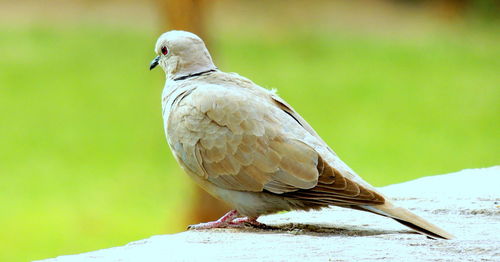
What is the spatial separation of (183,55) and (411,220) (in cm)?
149

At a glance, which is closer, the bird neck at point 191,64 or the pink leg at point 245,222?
the pink leg at point 245,222

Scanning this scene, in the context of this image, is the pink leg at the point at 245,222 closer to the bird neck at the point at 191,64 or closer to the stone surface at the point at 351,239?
the stone surface at the point at 351,239

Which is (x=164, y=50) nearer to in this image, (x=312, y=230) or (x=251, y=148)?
(x=251, y=148)

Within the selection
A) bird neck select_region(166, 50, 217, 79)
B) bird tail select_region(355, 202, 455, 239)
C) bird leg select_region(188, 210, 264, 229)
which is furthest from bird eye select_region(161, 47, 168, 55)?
bird tail select_region(355, 202, 455, 239)

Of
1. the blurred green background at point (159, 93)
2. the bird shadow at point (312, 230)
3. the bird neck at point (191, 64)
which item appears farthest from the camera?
the blurred green background at point (159, 93)

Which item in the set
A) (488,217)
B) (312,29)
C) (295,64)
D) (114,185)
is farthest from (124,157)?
(488,217)

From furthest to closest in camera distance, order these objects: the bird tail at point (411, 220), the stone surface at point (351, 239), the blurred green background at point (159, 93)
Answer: the blurred green background at point (159, 93)
the bird tail at point (411, 220)
the stone surface at point (351, 239)

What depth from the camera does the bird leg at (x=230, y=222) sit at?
475 cm

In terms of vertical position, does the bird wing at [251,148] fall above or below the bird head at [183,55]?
below

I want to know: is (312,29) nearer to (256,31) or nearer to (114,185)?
(256,31)

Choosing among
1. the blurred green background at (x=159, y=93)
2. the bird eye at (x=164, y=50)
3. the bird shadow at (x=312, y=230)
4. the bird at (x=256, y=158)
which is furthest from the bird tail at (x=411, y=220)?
the blurred green background at (x=159, y=93)

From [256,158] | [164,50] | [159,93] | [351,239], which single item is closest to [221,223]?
[256,158]

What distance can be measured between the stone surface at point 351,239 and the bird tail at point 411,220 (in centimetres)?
5

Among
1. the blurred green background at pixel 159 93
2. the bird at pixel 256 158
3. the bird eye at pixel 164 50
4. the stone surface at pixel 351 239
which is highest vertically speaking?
the blurred green background at pixel 159 93
